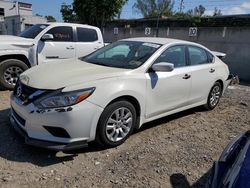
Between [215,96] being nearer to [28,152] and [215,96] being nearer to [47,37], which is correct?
[28,152]

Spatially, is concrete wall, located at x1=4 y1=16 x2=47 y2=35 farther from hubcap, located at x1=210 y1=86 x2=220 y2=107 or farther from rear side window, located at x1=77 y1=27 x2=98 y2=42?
hubcap, located at x1=210 y1=86 x2=220 y2=107

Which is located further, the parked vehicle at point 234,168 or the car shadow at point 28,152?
the car shadow at point 28,152

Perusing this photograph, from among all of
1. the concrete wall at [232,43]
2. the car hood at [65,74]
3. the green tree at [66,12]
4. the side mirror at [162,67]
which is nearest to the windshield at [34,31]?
the car hood at [65,74]

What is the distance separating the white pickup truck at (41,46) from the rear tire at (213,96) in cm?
355

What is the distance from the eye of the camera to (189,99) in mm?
5004

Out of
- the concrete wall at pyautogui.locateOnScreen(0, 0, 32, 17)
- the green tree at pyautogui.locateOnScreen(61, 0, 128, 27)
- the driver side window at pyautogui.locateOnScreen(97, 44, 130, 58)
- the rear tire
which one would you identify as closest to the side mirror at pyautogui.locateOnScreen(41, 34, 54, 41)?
the driver side window at pyautogui.locateOnScreen(97, 44, 130, 58)

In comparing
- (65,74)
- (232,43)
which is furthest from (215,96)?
(232,43)

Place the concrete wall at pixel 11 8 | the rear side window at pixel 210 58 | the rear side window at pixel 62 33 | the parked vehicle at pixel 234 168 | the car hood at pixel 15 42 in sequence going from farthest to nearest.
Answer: the concrete wall at pixel 11 8 < the rear side window at pixel 62 33 < the car hood at pixel 15 42 < the rear side window at pixel 210 58 < the parked vehicle at pixel 234 168

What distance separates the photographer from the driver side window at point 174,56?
4.39 metres

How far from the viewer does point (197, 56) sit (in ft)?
17.2

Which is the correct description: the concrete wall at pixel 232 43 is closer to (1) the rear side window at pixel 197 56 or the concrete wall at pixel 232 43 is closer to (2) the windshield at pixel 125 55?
(1) the rear side window at pixel 197 56

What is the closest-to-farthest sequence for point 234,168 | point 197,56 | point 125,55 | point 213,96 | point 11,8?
point 234,168 → point 125,55 → point 197,56 → point 213,96 → point 11,8

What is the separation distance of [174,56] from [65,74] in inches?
77.6

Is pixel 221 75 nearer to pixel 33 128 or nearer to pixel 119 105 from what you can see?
pixel 119 105
